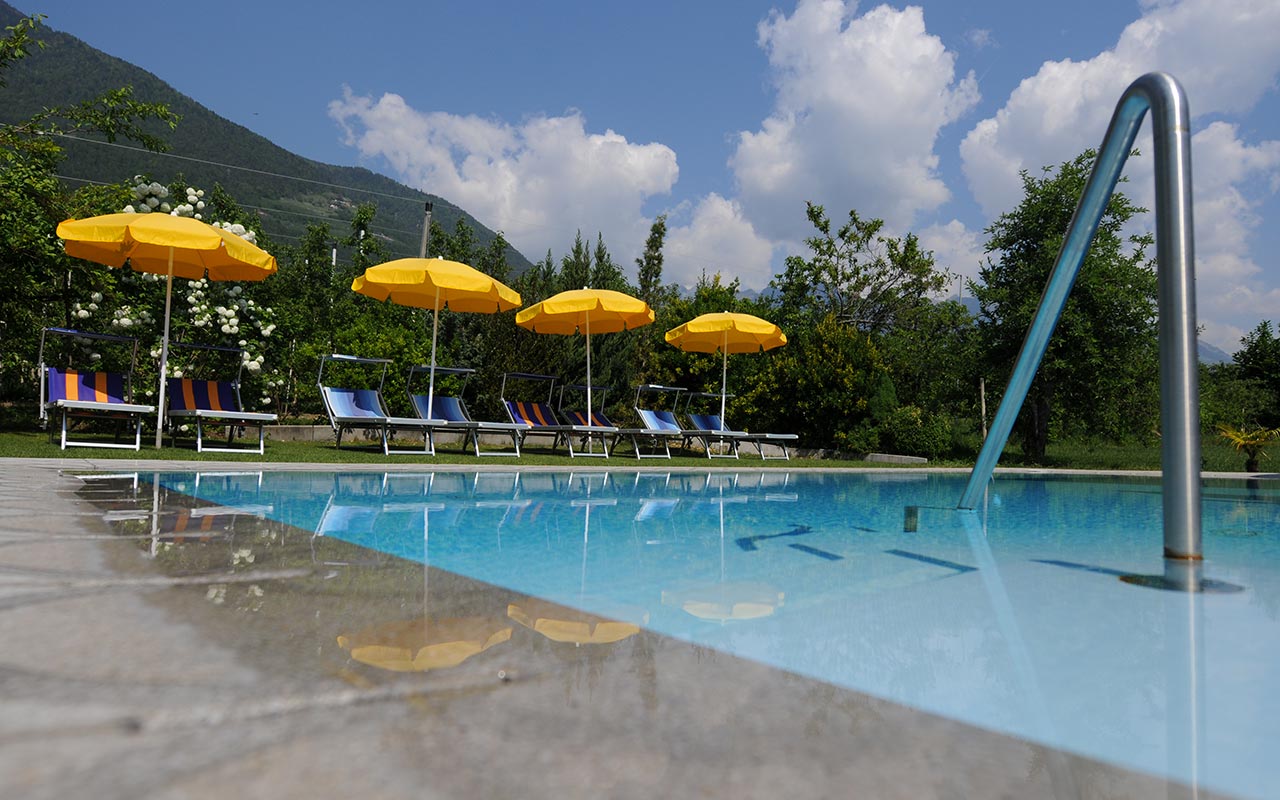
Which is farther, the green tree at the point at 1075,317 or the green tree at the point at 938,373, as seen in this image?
the green tree at the point at 938,373

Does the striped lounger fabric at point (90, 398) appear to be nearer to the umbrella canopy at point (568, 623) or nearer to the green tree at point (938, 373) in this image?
the umbrella canopy at point (568, 623)

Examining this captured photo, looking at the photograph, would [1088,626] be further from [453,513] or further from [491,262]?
[491,262]

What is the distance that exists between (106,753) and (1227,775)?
2022mm

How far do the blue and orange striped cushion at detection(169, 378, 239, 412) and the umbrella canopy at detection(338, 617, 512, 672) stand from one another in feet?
30.1

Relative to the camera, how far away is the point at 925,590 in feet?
10.8

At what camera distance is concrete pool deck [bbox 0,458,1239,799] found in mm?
1235

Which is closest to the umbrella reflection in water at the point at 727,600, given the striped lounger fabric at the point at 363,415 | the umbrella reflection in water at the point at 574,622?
the umbrella reflection in water at the point at 574,622

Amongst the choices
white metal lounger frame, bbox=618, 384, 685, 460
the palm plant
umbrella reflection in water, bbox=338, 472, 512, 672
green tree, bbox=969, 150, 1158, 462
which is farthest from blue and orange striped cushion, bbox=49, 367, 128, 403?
the palm plant

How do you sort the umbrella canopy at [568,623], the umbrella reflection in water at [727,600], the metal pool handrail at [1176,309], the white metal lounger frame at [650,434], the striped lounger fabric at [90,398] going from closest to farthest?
1. the umbrella canopy at [568,623]
2. the umbrella reflection in water at [727,600]
3. the metal pool handrail at [1176,309]
4. the striped lounger fabric at [90,398]
5. the white metal lounger frame at [650,434]

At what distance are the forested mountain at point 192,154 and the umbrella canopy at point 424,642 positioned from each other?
6844 centimetres

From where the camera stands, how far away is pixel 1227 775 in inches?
55.8

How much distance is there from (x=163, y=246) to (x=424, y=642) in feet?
30.0

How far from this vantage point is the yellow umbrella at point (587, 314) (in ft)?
39.8

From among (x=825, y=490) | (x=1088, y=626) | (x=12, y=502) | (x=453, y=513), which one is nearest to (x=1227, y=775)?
(x=1088, y=626)
